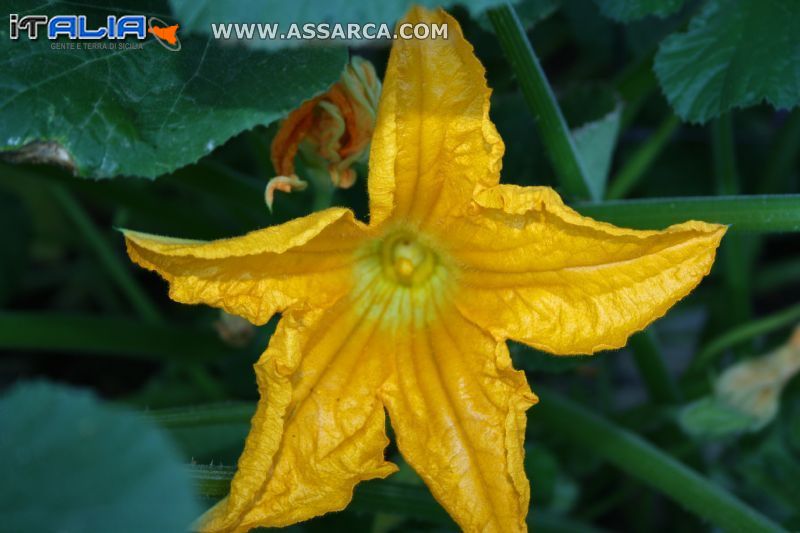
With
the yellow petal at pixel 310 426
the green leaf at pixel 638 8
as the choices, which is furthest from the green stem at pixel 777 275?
the yellow petal at pixel 310 426

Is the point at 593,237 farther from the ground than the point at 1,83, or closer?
closer

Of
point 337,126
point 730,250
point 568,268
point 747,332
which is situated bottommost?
point 747,332

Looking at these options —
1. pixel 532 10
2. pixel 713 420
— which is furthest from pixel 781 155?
pixel 532 10

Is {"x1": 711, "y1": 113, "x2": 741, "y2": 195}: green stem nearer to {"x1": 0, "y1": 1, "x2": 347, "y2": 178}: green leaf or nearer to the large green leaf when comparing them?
{"x1": 0, "y1": 1, "x2": 347, "y2": 178}: green leaf

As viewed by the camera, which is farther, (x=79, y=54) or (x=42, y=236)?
(x=42, y=236)

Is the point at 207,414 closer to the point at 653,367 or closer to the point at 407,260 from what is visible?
the point at 407,260

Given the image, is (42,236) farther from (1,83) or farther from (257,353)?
(1,83)

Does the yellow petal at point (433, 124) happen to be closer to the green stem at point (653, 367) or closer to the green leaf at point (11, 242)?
the green stem at point (653, 367)

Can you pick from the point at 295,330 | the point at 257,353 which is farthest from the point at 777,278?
the point at 295,330
